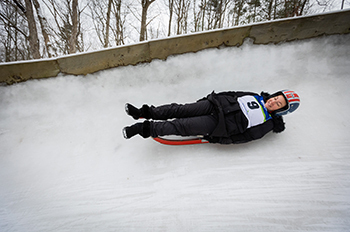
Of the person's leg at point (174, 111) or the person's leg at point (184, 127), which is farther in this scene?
the person's leg at point (174, 111)

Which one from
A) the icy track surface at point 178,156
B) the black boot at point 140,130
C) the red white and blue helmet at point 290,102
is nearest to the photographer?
the icy track surface at point 178,156

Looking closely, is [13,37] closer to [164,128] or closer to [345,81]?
[164,128]

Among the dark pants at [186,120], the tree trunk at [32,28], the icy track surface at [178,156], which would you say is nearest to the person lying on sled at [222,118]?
the dark pants at [186,120]

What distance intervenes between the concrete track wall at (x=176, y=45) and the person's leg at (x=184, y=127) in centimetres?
125

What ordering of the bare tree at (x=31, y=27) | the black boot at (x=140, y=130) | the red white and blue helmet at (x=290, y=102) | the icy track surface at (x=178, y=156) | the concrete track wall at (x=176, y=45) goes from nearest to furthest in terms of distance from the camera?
the icy track surface at (x=178, y=156) → the black boot at (x=140, y=130) → the red white and blue helmet at (x=290, y=102) → the concrete track wall at (x=176, y=45) → the bare tree at (x=31, y=27)

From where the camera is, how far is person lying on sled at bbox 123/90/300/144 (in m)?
1.47

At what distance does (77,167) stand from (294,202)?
2153 mm

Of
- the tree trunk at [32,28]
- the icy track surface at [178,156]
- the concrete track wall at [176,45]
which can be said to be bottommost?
the icy track surface at [178,156]

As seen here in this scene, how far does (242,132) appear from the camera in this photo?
1.52 metres

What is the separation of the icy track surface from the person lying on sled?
0.20 m

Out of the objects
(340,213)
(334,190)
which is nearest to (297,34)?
(334,190)

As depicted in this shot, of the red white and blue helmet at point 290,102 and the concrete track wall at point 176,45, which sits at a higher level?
the concrete track wall at point 176,45

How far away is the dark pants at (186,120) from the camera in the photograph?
1462mm

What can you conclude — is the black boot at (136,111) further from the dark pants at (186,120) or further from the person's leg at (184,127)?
→ the person's leg at (184,127)
